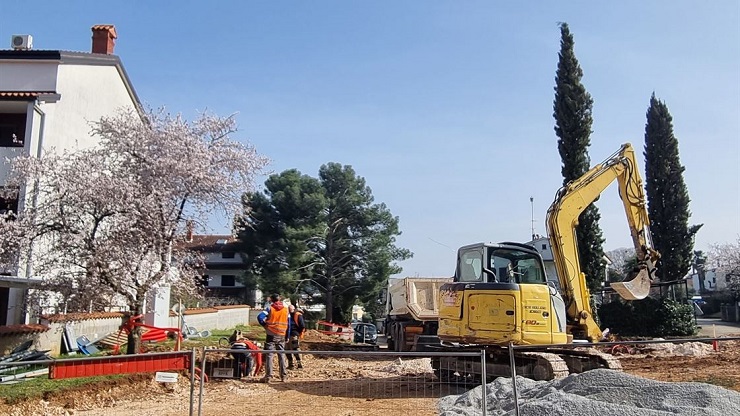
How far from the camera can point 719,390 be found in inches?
323

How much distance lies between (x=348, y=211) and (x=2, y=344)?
28670 mm

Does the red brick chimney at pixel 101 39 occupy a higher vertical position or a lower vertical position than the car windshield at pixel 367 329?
higher

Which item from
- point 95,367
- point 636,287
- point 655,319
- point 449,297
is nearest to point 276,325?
point 449,297

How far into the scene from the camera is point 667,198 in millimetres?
33375

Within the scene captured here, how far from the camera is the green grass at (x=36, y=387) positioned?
34.1 feet

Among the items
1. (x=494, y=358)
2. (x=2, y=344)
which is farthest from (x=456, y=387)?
(x=2, y=344)

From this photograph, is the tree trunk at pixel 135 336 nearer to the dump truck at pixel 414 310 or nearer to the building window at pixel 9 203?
the building window at pixel 9 203

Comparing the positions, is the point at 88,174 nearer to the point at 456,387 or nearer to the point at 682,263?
the point at 456,387

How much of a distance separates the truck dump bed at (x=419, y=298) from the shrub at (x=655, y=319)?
10.5 meters

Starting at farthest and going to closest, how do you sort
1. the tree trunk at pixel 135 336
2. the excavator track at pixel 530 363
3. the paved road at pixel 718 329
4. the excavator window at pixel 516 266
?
the paved road at pixel 718 329 → the tree trunk at pixel 135 336 → the excavator window at pixel 516 266 → the excavator track at pixel 530 363

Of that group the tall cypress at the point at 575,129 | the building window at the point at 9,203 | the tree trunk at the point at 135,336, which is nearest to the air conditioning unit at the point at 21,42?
the building window at the point at 9,203

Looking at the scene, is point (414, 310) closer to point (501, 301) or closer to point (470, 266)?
point (470, 266)

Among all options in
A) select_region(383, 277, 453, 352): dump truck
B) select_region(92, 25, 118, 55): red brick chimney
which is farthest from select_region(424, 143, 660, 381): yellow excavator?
select_region(92, 25, 118, 55): red brick chimney

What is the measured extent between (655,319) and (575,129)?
9.12 meters
